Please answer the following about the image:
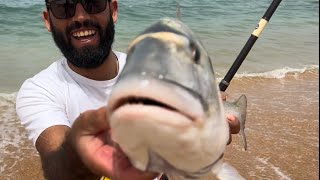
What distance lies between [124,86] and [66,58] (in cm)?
188

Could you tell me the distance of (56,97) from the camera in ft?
8.34

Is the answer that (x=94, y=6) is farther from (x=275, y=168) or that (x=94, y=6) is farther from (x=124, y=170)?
(x=275, y=168)

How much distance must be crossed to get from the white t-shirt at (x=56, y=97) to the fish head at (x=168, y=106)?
46.7 inches

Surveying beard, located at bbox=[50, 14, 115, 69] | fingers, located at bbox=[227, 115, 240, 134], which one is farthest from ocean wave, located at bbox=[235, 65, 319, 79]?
beard, located at bbox=[50, 14, 115, 69]

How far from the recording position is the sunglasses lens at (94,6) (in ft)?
8.94

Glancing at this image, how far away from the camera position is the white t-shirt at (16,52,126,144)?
2.28 metres

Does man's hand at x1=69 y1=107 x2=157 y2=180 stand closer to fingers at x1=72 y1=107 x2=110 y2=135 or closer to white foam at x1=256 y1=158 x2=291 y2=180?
fingers at x1=72 y1=107 x2=110 y2=135

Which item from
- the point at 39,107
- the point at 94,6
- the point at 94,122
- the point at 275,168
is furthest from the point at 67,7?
the point at 275,168

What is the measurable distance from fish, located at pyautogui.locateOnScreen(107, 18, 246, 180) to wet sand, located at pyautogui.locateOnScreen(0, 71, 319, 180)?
299cm

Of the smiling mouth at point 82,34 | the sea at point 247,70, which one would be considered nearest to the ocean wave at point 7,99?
the sea at point 247,70

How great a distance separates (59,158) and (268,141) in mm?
3354

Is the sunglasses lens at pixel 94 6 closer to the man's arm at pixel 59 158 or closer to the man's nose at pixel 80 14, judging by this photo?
the man's nose at pixel 80 14

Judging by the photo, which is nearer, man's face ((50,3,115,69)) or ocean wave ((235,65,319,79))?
man's face ((50,3,115,69))

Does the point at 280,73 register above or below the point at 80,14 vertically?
below
